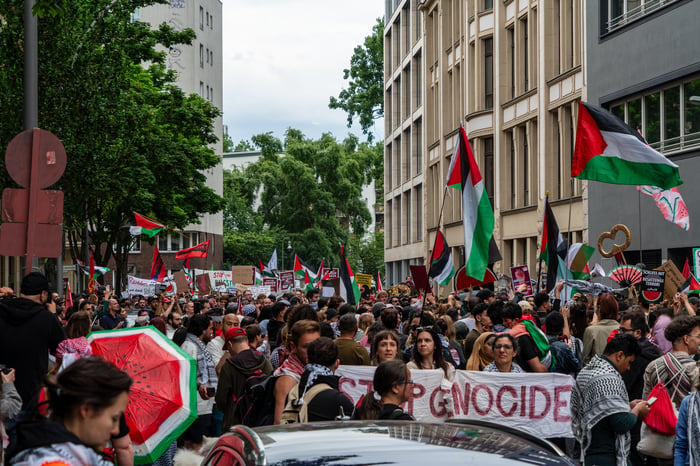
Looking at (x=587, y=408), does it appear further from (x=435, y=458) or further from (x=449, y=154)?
(x=449, y=154)

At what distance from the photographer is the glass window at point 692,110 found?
25828 mm

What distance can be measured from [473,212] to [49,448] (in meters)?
10.9

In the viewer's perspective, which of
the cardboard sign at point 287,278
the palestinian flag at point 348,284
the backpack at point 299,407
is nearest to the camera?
the backpack at point 299,407

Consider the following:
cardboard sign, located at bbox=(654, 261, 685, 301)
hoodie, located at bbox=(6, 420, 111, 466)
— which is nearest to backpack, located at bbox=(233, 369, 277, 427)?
hoodie, located at bbox=(6, 420, 111, 466)

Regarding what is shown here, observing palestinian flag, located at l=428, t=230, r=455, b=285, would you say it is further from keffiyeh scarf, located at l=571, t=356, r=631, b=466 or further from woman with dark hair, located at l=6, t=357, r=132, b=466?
woman with dark hair, located at l=6, t=357, r=132, b=466

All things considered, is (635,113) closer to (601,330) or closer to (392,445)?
(601,330)

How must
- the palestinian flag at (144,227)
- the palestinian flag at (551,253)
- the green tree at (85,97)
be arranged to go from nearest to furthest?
the palestinian flag at (551,253) → the green tree at (85,97) → the palestinian flag at (144,227)

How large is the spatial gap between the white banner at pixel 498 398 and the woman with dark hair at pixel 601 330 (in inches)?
61.0

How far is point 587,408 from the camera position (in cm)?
745

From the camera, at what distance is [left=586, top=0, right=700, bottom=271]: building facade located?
2609 centimetres

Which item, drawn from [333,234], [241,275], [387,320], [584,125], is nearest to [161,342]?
[387,320]

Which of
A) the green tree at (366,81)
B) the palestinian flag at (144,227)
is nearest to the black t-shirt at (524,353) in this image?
the palestinian flag at (144,227)

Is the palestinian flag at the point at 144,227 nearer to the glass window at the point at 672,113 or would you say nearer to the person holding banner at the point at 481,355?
the glass window at the point at 672,113

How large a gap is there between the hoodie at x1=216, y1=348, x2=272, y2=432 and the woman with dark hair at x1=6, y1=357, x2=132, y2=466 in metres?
5.78
